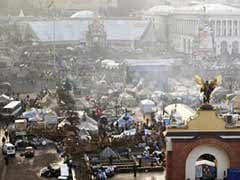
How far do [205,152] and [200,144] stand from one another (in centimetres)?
23

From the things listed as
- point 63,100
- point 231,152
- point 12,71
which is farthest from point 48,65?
point 231,152

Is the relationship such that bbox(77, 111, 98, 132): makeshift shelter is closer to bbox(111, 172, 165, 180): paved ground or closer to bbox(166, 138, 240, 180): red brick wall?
bbox(111, 172, 165, 180): paved ground

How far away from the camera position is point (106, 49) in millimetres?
31969

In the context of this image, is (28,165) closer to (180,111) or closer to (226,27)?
(180,111)

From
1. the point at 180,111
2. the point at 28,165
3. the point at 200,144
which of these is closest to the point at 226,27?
the point at 180,111

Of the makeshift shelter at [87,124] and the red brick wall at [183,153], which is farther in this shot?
the makeshift shelter at [87,124]

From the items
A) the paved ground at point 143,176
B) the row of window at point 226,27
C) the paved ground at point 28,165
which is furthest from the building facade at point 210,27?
the paved ground at point 143,176

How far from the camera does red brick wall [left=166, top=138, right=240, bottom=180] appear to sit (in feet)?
31.5

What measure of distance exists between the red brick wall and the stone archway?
2.9 inches

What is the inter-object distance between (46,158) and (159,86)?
9251 millimetres

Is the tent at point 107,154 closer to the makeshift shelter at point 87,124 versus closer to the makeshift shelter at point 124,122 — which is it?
the makeshift shelter at point 87,124

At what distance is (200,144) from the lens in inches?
378

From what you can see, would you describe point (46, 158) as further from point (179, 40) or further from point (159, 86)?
point (179, 40)

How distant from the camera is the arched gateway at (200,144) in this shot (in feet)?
31.4
